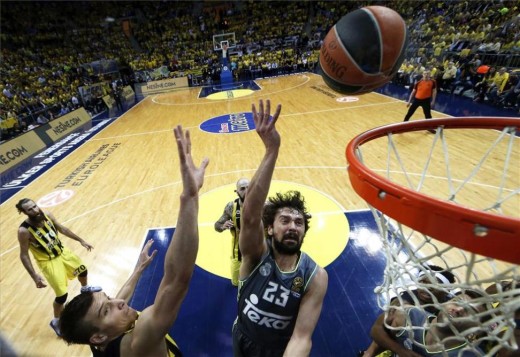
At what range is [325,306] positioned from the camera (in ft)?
11.0

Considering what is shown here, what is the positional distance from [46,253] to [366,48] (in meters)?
3.91

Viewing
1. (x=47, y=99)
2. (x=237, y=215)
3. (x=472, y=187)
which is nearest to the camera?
(x=237, y=215)

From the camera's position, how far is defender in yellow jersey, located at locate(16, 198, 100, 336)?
326cm

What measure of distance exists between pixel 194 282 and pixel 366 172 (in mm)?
3081

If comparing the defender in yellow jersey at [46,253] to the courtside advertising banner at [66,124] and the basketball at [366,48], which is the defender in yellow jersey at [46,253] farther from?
the courtside advertising banner at [66,124]

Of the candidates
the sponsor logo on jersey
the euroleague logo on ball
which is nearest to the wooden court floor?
the sponsor logo on jersey

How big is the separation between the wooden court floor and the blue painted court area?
4.5 inches

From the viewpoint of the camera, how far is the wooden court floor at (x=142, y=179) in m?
4.04

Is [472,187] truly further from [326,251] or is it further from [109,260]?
[109,260]

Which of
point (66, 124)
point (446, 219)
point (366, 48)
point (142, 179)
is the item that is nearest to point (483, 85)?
point (366, 48)

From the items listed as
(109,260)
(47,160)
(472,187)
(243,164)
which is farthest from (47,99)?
(472,187)

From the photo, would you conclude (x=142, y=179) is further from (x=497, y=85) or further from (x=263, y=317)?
(x=497, y=85)

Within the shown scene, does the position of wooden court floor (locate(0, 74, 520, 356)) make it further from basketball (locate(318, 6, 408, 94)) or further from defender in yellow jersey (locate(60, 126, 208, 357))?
basketball (locate(318, 6, 408, 94))

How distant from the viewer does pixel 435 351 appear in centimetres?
184
